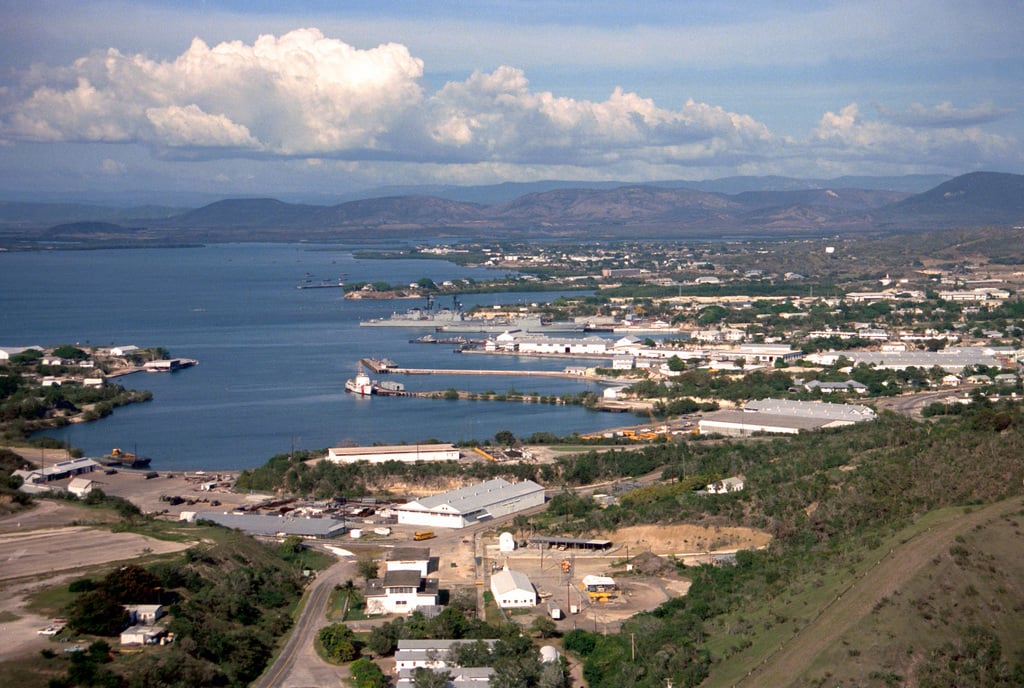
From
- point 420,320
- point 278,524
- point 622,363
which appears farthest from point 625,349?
point 278,524

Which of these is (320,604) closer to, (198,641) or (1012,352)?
(198,641)

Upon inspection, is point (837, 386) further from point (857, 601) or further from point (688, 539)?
point (857, 601)

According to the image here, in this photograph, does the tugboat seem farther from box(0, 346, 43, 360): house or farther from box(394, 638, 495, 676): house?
box(394, 638, 495, 676): house

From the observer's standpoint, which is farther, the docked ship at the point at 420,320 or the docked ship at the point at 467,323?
the docked ship at the point at 420,320

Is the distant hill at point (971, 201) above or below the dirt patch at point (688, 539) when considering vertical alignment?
above

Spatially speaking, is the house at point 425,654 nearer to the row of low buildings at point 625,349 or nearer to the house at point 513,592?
the house at point 513,592

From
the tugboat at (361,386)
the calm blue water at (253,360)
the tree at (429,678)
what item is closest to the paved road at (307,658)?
the tree at (429,678)
